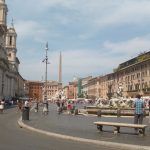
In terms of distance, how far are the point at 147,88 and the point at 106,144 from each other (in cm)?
9056

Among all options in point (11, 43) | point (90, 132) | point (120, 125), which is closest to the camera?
point (120, 125)

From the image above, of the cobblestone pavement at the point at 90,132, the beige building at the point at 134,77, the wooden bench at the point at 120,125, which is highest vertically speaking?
the beige building at the point at 134,77

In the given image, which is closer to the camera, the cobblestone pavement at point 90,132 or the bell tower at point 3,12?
Answer: the cobblestone pavement at point 90,132

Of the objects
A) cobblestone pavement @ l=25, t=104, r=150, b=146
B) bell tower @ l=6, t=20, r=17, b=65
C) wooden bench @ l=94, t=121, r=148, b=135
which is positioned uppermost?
bell tower @ l=6, t=20, r=17, b=65

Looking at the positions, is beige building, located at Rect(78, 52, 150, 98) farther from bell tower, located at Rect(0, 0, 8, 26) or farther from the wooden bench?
the wooden bench

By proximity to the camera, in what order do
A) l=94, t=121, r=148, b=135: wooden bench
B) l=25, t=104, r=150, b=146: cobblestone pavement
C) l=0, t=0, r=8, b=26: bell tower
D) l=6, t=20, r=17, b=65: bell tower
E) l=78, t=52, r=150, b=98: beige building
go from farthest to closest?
l=6, t=20, r=17, b=65: bell tower
l=0, t=0, r=8, b=26: bell tower
l=78, t=52, r=150, b=98: beige building
l=94, t=121, r=148, b=135: wooden bench
l=25, t=104, r=150, b=146: cobblestone pavement

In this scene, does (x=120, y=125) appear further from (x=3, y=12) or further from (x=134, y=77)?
(x=3, y=12)

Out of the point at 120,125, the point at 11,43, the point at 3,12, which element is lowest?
the point at 120,125

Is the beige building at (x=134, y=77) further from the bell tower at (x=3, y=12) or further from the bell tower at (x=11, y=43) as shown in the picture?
the bell tower at (x=11, y=43)

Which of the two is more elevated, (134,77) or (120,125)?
(134,77)

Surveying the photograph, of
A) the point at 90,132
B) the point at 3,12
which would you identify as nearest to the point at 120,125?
the point at 90,132

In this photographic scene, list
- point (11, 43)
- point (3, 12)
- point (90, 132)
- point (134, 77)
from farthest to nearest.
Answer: point (11, 43) → point (3, 12) → point (134, 77) → point (90, 132)

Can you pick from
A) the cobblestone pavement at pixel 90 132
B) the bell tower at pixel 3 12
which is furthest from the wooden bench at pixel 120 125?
the bell tower at pixel 3 12

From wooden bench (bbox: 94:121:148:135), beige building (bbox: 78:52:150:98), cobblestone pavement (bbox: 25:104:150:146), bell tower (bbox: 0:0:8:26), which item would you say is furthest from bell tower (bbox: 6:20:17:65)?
wooden bench (bbox: 94:121:148:135)
